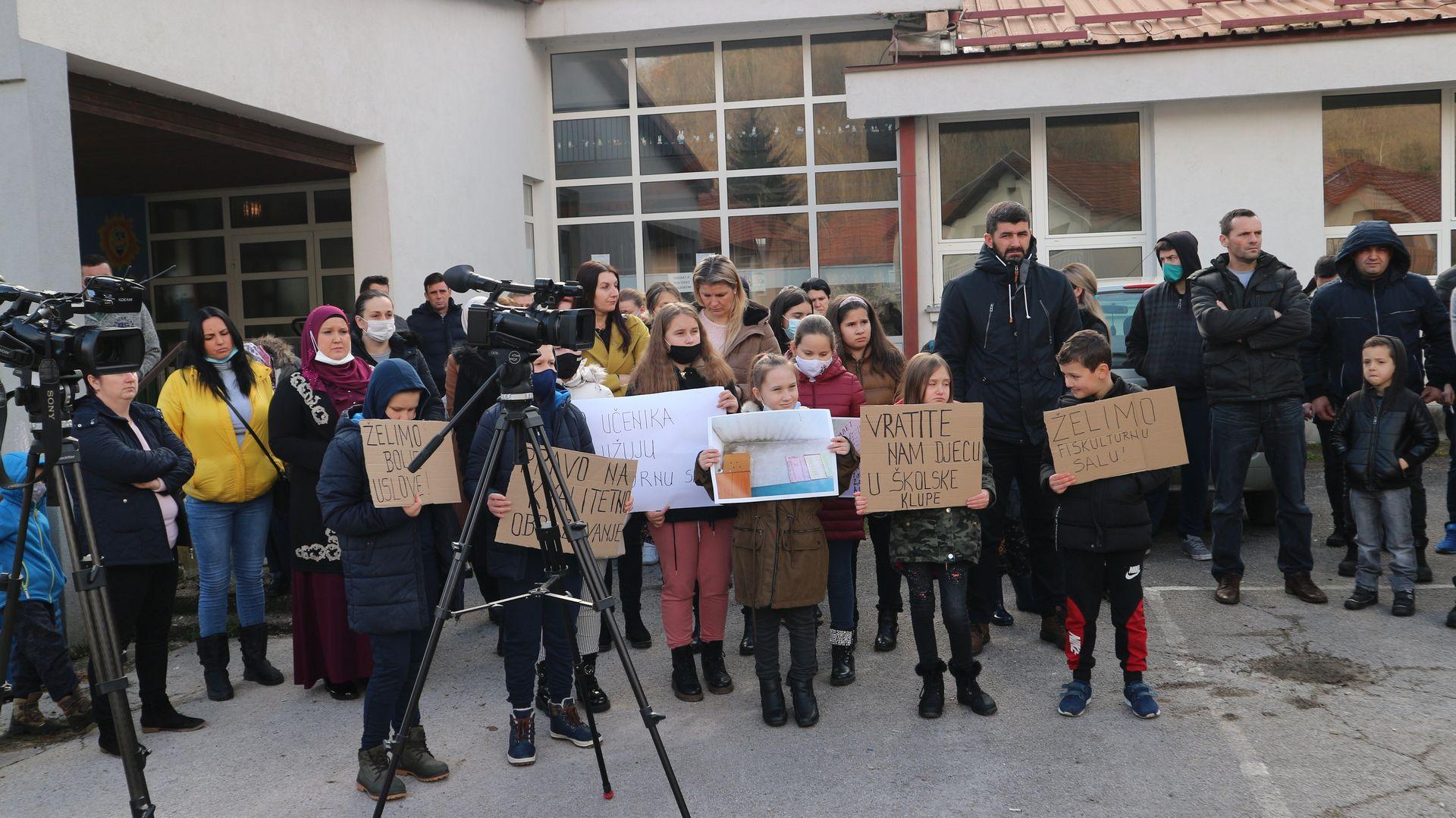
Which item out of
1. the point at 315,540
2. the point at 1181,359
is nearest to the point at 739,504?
the point at 315,540

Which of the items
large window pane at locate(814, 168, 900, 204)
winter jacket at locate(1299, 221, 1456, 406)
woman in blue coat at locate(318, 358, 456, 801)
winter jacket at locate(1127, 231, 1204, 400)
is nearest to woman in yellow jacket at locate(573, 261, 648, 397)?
woman in blue coat at locate(318, 358, 456, 801)

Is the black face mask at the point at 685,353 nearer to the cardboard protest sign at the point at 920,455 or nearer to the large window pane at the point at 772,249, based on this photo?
the cardboard protest sign at the point at 920,455

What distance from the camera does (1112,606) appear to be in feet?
15.9

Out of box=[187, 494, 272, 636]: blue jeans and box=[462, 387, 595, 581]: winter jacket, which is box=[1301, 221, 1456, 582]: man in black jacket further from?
box=[187, 494, 272, 636]: blue jeans

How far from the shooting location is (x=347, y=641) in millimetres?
5422

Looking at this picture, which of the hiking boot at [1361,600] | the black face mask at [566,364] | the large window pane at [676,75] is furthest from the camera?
the large window pane at [676,75]

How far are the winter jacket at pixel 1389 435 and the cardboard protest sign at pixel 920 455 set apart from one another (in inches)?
112

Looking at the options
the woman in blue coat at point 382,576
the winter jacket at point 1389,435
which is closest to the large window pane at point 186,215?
the woman in blue coat at point 382,576

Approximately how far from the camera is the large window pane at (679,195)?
14.2m

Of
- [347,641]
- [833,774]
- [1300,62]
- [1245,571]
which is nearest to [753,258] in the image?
[1300,62]

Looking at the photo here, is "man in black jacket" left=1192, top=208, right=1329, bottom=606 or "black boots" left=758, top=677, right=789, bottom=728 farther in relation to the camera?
"man in black jacket" left=1192, top=208, right=1329, bottom=606

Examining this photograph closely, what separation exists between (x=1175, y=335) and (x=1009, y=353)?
7.91 ft

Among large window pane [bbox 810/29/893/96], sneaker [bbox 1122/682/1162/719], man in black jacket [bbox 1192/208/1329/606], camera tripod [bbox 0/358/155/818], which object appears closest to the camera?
camera tripod [bbox 0/358/155/818]

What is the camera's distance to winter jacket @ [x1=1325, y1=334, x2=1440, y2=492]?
6242mm
